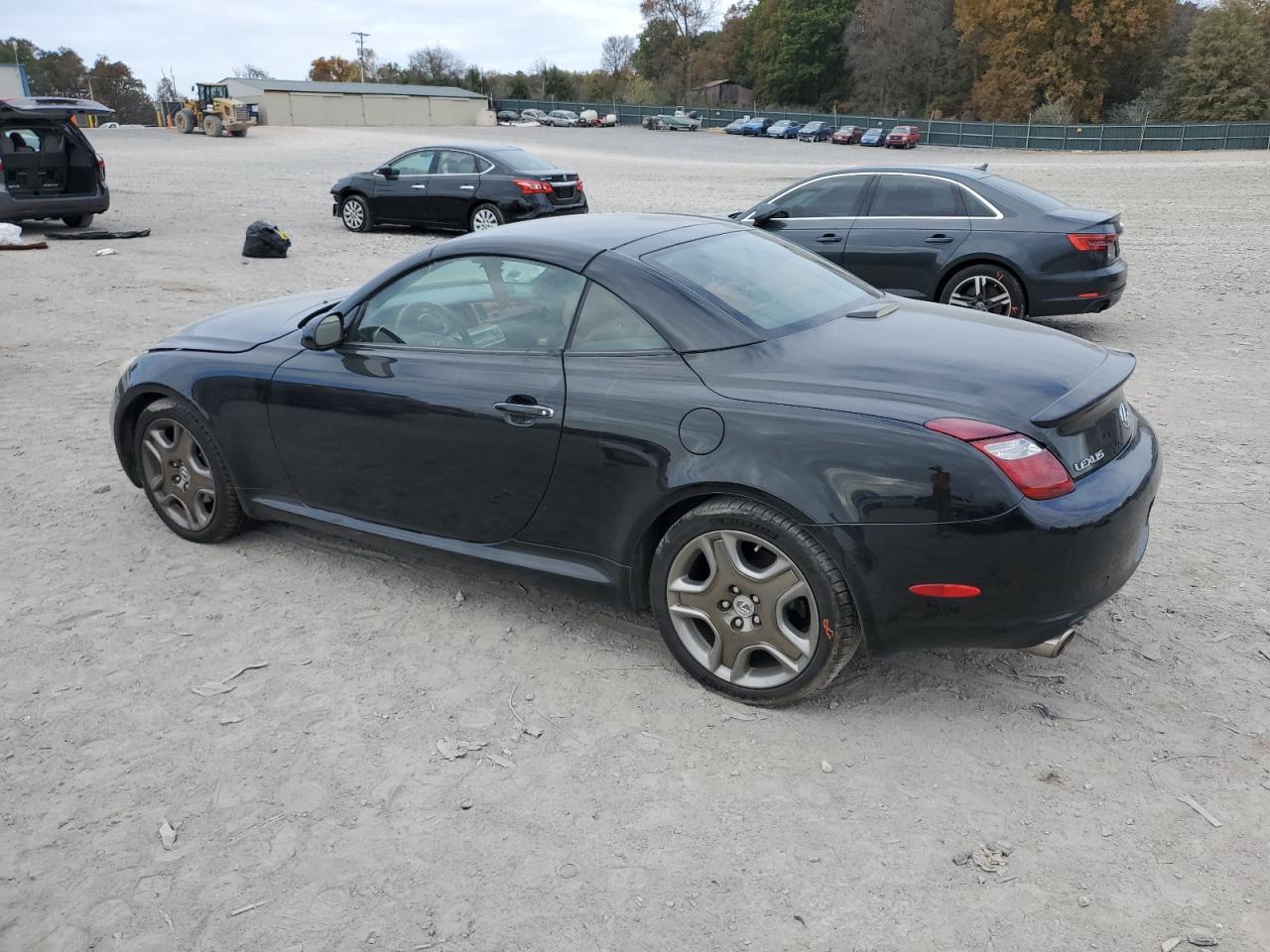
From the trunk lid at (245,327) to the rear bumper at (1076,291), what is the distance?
599 cm

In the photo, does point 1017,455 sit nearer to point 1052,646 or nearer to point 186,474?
point 1052,646

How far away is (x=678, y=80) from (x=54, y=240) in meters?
103

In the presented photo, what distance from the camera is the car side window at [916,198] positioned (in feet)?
29.7

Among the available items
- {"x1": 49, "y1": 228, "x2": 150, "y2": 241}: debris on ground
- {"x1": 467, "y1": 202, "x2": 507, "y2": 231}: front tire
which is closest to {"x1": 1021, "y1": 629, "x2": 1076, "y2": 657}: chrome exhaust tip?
{"x1": 467, "y1": 202, "x2": 507, "y2": 231}: front tire

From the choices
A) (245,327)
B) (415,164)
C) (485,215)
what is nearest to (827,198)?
(245,327)

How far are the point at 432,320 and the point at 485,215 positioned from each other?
1210 centimetres

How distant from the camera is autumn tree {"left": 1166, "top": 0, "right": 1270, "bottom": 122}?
63.0 metres

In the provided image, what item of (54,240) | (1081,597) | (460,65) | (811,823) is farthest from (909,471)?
(460,65)

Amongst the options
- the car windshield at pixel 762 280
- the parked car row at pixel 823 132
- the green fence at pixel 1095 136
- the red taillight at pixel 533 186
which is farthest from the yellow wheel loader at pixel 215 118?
the car windshield at pixel 762 280

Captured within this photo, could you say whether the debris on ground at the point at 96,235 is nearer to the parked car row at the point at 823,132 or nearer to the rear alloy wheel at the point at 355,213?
the rear alloy wheel at the point at 355,213

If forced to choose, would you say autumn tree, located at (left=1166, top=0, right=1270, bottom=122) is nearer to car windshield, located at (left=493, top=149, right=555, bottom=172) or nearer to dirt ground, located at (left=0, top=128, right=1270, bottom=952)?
car windshield, located at (left=493, top=149, right=555, bottom=172)

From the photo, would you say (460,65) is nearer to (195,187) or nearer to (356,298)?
(195,187)

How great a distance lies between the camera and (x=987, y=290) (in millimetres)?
8852

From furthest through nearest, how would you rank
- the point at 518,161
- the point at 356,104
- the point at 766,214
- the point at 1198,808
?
the point at 356,104 < the point at 518,161 < the point at 766,214 < the point at 1198,808
